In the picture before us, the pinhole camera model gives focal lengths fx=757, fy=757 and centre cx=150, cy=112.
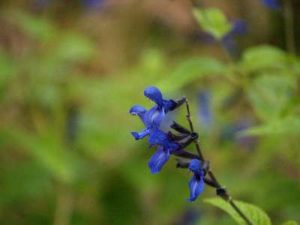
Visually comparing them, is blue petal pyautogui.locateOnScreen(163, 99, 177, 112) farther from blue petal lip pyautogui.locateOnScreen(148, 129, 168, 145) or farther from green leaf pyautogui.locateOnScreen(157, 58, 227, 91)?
green leaf pyautogui.locateOnScreen(157, 58, 227, 91)

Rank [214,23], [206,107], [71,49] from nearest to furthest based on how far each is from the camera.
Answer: [214,23]
[206,107]
[71,49]

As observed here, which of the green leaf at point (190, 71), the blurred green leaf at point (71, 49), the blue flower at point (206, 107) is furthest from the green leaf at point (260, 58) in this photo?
the blurred green leaf at point (71, 49)

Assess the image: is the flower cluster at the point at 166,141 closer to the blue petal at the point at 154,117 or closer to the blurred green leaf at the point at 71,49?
the blue petal at the point at 154,117

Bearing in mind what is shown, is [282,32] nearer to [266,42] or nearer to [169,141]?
[266,42]

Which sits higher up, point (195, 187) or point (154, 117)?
point (154, 117)

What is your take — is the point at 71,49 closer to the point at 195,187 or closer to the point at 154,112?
the point at 154,112

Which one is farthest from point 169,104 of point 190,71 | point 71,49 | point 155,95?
point 71,49

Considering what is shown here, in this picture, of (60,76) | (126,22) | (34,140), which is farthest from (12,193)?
(126,22)

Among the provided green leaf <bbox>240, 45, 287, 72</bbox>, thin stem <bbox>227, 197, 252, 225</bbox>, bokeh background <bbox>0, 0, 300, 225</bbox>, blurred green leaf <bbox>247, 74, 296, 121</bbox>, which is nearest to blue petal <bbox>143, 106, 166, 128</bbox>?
thin stem <bbox>227, 197, 252, 225</bbox>
